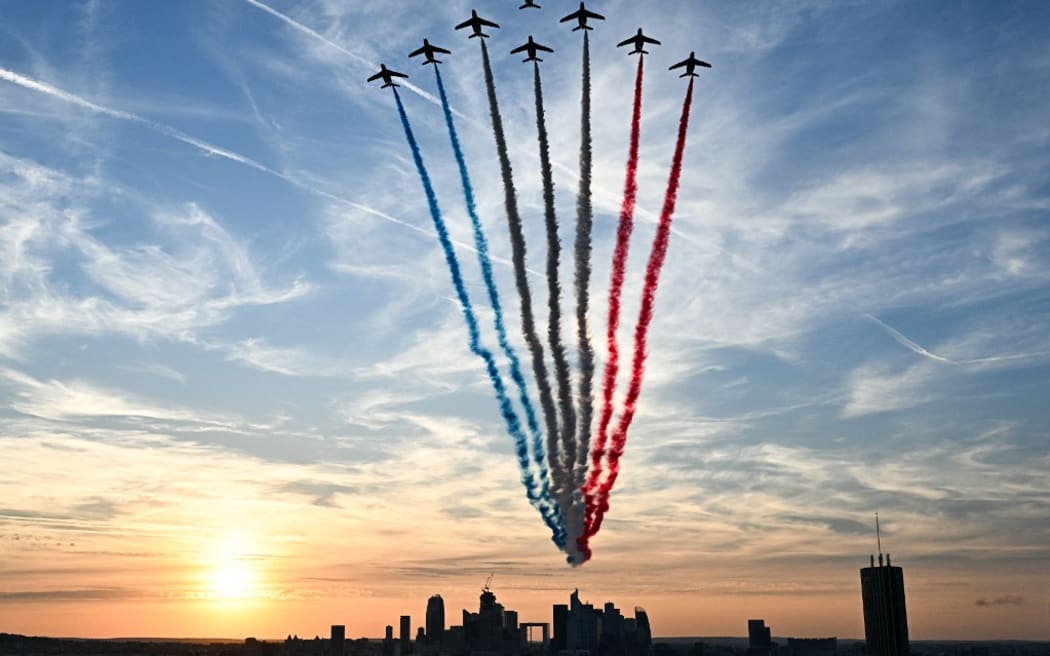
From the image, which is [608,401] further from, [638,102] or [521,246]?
[638,102]

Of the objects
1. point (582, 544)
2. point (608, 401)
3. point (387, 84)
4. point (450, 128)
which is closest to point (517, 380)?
point (608, 401)

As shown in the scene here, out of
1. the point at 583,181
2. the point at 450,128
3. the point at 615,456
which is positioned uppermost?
the point at 450,128

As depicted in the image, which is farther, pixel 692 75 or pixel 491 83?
pixel 692 75

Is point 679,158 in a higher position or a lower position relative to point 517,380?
higher

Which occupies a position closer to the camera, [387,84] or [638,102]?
[638,102]

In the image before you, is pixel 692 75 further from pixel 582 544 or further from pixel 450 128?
pixel 582 544

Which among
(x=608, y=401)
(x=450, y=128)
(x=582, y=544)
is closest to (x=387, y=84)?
(x=450, y=128)

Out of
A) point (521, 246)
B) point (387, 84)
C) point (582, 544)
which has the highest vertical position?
point (387, 84)

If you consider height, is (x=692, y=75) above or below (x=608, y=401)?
above

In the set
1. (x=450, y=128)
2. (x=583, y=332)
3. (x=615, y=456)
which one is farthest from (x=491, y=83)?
(x=615, y=456)
